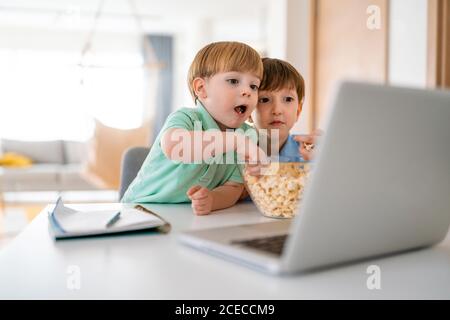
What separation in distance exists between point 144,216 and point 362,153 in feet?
1.19

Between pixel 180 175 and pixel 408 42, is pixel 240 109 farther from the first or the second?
pixel 408 42

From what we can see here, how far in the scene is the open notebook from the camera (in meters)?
0.62

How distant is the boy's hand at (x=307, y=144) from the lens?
39.2 inches

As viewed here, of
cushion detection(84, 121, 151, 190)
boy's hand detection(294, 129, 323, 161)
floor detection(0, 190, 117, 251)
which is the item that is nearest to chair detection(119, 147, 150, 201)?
boy's hand detection(294, 129, 323, 161)

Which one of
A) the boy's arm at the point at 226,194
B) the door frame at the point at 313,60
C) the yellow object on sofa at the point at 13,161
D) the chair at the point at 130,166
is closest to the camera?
the boy's arm at the point at 226,194

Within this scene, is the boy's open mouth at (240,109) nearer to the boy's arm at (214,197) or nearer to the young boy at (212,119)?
the young boy at (212,119)

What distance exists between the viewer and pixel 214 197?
91 cm

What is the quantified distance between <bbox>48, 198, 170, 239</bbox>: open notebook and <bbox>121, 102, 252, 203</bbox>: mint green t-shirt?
0.95 ft

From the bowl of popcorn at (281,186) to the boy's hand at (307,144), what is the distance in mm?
225

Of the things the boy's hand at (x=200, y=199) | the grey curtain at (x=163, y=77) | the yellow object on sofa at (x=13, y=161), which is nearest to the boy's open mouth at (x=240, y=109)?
the boy's hand at (x=200, y=199)

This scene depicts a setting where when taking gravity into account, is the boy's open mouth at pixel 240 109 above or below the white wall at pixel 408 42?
below

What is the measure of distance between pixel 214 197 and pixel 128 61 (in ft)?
23.3

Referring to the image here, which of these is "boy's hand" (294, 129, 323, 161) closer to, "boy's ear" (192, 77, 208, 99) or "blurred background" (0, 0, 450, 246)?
"boy's ear" (192, 77, 208, 99)
